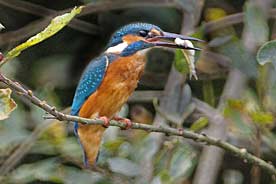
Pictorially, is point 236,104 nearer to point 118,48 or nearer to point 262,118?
point 262,118

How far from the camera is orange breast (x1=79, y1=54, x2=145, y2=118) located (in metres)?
2.27

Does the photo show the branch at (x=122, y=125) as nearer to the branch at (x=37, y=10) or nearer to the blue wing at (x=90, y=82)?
the blue wing at (x=90, y=82)

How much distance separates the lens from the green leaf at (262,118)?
2.39 meters

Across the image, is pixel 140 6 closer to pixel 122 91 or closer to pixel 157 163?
pixel 157 163

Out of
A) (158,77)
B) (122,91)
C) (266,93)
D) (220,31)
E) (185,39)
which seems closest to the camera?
(185,39)

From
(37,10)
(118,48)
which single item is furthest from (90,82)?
(37,10)

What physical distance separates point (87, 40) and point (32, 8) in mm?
268

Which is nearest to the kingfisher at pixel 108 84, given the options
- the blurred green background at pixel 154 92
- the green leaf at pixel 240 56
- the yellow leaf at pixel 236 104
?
the blurred green background at pixel 154 92

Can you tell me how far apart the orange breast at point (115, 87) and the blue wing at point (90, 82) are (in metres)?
0.01

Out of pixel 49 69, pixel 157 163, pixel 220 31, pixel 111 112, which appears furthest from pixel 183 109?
pixel 49 69

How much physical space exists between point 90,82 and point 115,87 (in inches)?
2.9

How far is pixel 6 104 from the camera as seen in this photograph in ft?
5.47

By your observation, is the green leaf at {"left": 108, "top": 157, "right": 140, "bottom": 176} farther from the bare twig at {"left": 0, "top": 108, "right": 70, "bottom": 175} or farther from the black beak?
the black beak

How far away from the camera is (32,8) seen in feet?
10.6
